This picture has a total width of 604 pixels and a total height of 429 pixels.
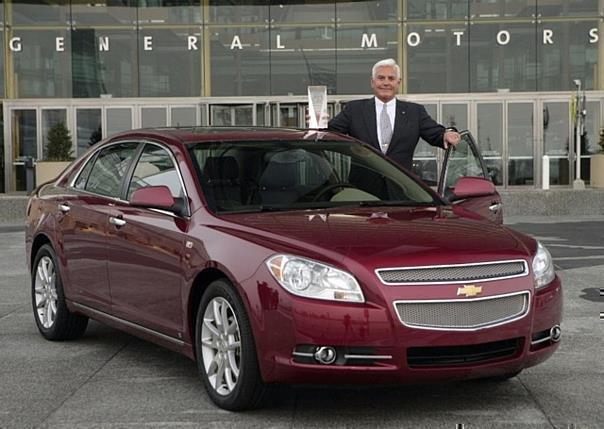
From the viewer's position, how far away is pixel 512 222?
1855 cm

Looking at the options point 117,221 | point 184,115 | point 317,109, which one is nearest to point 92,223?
point 117,221

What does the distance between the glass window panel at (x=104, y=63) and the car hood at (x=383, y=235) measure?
21.7m

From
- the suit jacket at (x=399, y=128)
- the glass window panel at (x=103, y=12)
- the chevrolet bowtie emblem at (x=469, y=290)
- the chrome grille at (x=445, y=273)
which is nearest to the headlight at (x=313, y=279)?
the chrome grille at (x=445, y=273)

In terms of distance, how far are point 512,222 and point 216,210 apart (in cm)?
1391

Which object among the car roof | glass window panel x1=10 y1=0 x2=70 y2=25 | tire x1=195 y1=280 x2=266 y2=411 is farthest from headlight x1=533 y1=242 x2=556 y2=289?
glass window panel x1=10 y1=0 x2=70 y2=25

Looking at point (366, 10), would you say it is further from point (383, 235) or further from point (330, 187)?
point (383, 235)

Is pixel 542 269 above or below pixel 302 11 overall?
below

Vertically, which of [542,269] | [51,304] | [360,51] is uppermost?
[360,51]

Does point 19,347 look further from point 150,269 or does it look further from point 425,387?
point 425,387

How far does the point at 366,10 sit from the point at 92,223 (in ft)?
68.9

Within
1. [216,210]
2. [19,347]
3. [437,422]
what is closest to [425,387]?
[437,422]

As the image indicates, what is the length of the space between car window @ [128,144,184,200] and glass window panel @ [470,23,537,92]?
20516 mm

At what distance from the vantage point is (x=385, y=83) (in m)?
7.75

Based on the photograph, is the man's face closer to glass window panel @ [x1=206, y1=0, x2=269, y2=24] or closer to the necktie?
the necktie
